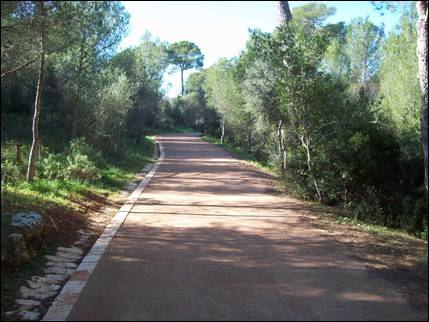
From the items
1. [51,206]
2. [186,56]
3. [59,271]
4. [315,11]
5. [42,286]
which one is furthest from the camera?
[186,56]

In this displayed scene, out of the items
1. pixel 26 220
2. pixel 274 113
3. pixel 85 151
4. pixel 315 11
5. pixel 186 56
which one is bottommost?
pixel 26 220

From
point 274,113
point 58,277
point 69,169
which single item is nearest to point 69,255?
point 58,277

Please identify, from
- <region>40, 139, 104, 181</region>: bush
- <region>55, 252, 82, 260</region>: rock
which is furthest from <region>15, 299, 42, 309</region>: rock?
<region>40, 139, 104, 181</region>: bush

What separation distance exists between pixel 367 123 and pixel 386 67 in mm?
18779

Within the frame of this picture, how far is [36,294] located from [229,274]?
7.20 ft

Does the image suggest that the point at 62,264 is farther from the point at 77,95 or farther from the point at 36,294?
the point at 77,95

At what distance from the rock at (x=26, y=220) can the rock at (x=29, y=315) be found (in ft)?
5.74

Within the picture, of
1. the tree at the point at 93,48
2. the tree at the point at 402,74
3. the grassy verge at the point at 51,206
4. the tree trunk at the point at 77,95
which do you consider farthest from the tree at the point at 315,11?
the grassy verge at the point at 51,206

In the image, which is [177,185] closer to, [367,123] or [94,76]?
[367,123]

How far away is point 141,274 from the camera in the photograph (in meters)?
5.75

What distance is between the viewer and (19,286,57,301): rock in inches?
196

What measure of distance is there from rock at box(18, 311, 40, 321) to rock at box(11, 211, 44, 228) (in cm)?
175

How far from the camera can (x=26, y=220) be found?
638cm

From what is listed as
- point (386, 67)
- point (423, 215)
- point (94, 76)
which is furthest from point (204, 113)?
point (423, 215)
